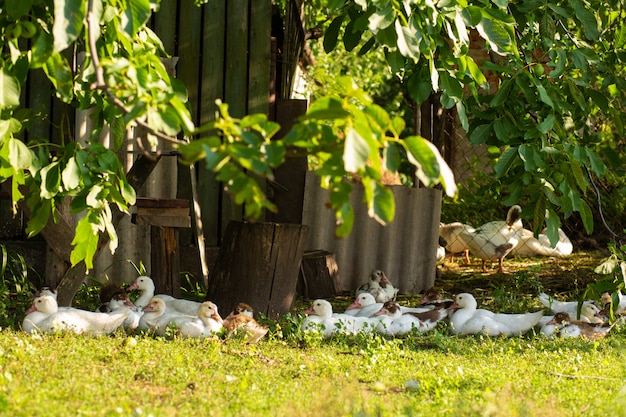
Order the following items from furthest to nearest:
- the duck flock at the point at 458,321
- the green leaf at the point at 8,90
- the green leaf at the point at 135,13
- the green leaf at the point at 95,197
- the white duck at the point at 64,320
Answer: the duck flock at the point at 458,321 → the white duck at the point at 64,320 → the green leaf at the point at 95,197 → the green leaf at the point at 8,90 → the green leaf at the point at 135,13

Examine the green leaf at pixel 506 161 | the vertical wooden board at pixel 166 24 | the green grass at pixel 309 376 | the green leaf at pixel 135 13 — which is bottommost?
the green grass at pixel 309 376

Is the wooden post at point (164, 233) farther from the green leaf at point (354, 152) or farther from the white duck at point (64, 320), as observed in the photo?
the green leaf at point (354, 152)

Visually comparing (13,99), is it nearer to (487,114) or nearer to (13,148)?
(13,148)

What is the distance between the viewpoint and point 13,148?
175 inches

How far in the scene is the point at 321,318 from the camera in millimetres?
6730

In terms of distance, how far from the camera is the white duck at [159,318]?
20.7 ft

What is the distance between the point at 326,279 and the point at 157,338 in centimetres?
266

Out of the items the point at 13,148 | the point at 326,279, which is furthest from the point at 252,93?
the point at 13,148

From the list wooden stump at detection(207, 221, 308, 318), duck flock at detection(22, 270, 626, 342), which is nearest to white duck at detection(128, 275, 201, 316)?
duck flock at detection(22, 270, 626, 342)

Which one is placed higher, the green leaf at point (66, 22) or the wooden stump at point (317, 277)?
the green leaf at point (66, 22)

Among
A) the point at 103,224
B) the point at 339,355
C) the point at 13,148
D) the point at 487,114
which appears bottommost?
the point at 339,355

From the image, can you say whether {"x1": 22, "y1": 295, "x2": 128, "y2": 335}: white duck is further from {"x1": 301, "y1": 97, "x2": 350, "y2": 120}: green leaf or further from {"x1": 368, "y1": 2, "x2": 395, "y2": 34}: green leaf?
{"x1": 301, "y1": 97, "x2": 350, "y2": 120}: green leaf

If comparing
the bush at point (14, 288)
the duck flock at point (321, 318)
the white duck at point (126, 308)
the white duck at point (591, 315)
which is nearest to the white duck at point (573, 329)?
the duck flock at point (321, 318)

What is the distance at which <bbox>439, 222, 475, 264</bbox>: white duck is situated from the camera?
11.0 m
